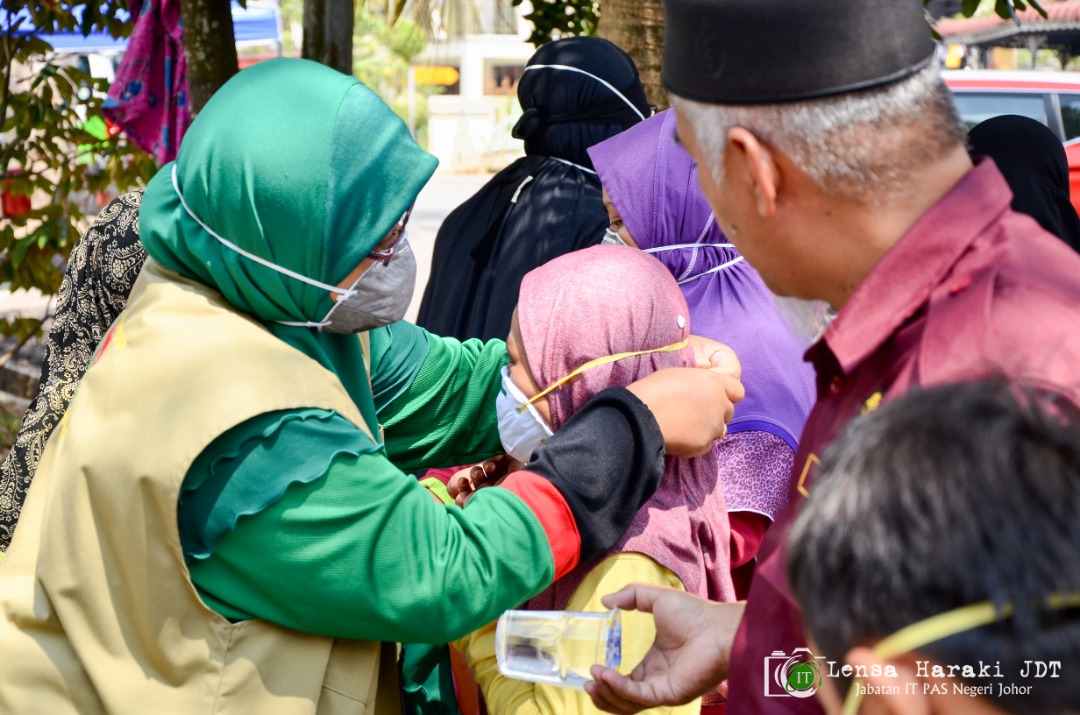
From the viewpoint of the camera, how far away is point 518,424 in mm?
2197

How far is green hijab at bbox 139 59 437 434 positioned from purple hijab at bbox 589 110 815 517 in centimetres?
90

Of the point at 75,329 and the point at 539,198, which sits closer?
the point at 75,329

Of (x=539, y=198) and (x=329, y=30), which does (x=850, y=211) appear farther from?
(x=329, y=30)

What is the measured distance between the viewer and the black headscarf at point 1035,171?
11.2 ft

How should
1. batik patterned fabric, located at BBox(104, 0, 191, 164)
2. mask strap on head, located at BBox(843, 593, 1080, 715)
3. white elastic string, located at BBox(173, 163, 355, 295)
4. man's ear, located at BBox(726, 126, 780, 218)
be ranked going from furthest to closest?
batik patterned fabric, located at BBox(104, 0, 191, 164) < white elastic string, located at BBox(173, 163, 355, 295) < man's ear, located at BBox(726, 126, 780, 218) < mask strap on head, located at BBox(843, 593, 1080, 715)

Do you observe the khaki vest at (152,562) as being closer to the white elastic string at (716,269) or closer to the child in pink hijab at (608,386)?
the child in pink hijab at (608,386)

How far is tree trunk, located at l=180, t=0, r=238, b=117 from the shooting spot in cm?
388

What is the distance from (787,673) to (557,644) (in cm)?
62

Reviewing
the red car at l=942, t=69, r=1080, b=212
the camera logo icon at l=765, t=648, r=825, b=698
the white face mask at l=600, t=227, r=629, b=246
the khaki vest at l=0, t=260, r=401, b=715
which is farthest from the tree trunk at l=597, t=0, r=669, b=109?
the red car at l=942, t=69, r=1080, b=212

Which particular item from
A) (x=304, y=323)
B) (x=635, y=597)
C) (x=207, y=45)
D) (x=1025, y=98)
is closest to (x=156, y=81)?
(x=207, y=45)

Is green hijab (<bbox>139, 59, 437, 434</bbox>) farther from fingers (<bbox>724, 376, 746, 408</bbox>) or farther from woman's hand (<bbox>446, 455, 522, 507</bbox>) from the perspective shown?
fingers (<bbox>724, 376, 746, 408</bbox>)

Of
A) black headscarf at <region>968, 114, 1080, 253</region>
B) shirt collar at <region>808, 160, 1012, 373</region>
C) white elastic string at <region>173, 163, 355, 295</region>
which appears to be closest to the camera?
shirt collar at <region>808, 160, 1012, 373</region>

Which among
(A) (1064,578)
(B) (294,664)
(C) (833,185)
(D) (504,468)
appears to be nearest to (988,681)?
(A) (1064,578)

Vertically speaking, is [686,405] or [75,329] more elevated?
[686,405]
